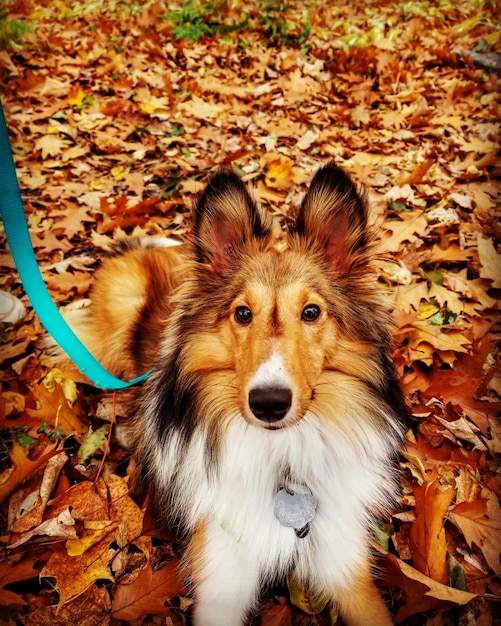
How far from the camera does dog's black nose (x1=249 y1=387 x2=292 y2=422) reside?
1.65m

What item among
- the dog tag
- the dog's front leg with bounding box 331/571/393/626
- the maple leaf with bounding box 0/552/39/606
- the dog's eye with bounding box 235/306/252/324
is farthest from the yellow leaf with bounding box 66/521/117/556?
the dog's eye with bounding box 235/306/252/324

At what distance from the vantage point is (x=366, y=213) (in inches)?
81.7

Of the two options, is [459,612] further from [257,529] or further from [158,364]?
[158,364]

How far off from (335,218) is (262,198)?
8.37ft

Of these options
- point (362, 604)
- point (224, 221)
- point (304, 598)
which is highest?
point (224, 221)

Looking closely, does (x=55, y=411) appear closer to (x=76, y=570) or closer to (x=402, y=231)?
(x=76, y=570)

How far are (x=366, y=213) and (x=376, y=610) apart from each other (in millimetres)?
1825

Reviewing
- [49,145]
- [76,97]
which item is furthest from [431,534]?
[76,97]

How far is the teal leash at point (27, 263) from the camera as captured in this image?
1817 millimetres

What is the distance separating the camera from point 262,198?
457 centimetres

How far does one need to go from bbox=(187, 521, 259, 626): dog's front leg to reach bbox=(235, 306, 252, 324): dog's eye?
98cm

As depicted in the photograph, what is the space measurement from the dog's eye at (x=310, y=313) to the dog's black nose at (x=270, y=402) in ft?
1.36

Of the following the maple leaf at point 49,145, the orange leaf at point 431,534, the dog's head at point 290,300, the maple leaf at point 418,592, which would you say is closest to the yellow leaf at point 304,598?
the maple leaf at point 418,592

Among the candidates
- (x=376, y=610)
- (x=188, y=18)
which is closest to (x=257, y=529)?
(x=376, y=610)
